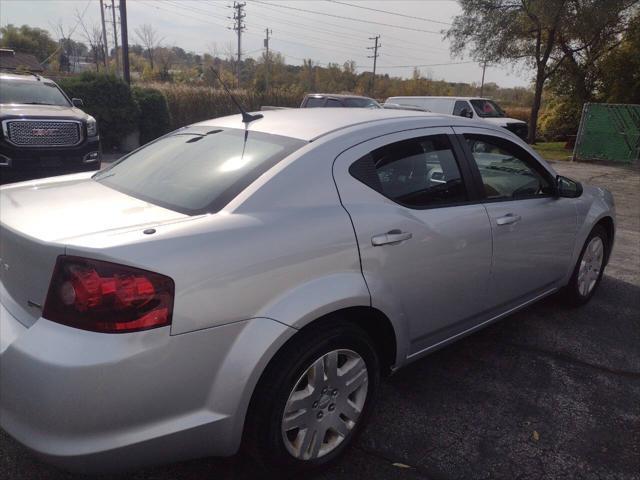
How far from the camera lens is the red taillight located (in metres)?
1.67

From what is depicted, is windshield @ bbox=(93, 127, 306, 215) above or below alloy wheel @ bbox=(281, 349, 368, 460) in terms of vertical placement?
above

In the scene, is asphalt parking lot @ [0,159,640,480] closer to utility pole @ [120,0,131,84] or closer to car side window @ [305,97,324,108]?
car side window @ [305,97,324,108]

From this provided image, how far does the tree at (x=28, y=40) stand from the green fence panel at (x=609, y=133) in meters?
63.7

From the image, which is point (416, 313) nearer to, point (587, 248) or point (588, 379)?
point (588, 379)

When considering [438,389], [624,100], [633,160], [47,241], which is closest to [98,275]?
[47,241]

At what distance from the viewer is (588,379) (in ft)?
10.5

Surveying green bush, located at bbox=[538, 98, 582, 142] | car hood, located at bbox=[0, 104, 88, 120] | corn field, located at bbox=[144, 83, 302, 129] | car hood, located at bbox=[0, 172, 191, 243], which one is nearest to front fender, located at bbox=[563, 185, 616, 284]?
car hood, located at bbox=[0, 172, 191, 243]

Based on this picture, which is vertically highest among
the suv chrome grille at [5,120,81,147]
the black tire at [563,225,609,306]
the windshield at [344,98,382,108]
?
the windshield at [344,98,382,108]

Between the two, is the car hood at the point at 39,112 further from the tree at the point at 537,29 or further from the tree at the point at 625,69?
the tree at the point at 625,69

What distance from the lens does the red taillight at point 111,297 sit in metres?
1.67

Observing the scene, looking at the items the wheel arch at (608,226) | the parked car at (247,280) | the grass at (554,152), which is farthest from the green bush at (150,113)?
the wheel arch at (608,226)

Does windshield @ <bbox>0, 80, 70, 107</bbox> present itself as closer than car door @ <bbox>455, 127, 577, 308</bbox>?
No

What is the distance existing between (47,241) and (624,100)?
24.3 meters

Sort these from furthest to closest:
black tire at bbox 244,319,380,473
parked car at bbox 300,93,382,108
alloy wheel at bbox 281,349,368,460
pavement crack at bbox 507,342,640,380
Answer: parked car at bbox 300,93,382,108 → pavement crack at bbox 507,342,640,380 → alloy wheel at bbox 281,349,368,460 → black tire at bbox 244,319,380,473
